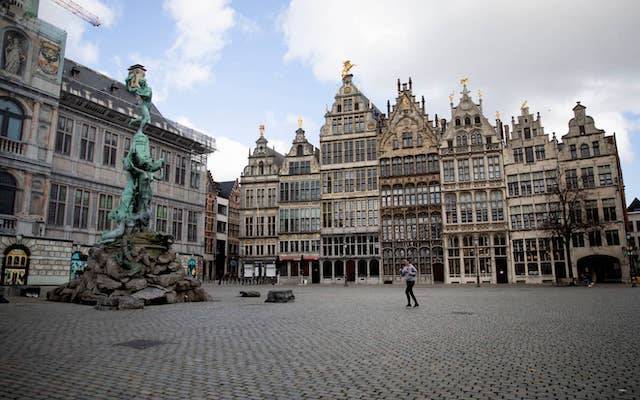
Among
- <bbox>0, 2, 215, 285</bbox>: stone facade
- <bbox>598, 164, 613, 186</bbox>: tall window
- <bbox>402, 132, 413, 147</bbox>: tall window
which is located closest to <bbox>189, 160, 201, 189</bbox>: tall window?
<bbox>0, 2, 215, 285</bbox>: stone facade

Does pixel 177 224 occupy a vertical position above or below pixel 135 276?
above

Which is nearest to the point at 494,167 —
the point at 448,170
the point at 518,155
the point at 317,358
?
the point at 518,155

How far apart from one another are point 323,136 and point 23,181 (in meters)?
36.5

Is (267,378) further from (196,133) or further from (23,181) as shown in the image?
(196,133)

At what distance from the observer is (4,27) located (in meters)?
30.8

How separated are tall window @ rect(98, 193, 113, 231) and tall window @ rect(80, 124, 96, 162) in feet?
10.8

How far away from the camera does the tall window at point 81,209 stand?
34.9m

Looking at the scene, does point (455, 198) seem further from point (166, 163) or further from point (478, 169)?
point (166, 163)

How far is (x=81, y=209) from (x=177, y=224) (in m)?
9.91

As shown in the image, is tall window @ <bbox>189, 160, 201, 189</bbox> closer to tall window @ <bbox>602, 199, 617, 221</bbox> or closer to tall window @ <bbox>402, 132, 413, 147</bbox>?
tall window @ <bbox>402, 132, 413, 147</bbox>

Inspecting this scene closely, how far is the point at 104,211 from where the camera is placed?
3706cm

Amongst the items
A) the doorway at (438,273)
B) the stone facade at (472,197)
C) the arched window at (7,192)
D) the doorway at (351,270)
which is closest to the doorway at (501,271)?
the stone facade at (472,197)

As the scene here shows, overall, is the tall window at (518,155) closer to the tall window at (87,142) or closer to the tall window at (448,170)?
the tall window at (448,170)

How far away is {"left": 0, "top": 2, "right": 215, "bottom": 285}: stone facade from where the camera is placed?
99.4 ft
